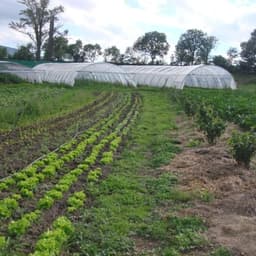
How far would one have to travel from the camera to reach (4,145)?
1026cm

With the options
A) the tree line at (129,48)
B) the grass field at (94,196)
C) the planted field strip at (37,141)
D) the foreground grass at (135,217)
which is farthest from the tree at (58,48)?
the foreground grass at (135,217)

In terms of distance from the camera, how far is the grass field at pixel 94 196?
16.7 ft

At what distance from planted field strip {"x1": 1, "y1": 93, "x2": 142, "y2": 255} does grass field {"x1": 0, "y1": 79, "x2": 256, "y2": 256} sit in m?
0.01

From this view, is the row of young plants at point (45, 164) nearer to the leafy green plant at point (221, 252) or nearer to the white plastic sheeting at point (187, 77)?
the leafy green plant at point (221, 252)

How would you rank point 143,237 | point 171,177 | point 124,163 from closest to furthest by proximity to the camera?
1. point 143,237
2. point 171,177
3. point 124,163

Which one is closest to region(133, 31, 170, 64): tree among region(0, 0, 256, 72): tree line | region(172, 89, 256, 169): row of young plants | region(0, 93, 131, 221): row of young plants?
region(0, 0, 256, 72): tree line

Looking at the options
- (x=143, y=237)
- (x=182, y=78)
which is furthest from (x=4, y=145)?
(x=182, y=78)

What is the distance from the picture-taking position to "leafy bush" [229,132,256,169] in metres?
8.57

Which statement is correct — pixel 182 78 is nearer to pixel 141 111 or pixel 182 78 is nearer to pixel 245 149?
pixel 141 111

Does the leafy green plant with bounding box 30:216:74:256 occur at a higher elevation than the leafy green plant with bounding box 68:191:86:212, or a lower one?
higher

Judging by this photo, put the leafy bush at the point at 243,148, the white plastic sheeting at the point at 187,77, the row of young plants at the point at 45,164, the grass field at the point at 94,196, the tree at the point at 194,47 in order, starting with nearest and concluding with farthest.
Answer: the grass field at the point at 94,196
the row of young plants at the point at 45,164
the leafy bush at the point at 243,148
the white plastic sheeting at the point at 187,77
the tree at the point at 194,47

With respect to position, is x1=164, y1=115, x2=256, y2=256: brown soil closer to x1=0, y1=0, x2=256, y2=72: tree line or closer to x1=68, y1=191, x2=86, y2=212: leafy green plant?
x1=68, y1=191, x2=86, y2=212: leafy green plant

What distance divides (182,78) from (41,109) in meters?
22.6

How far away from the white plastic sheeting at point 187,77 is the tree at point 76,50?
2627 cm
